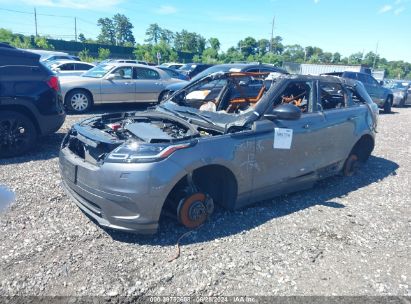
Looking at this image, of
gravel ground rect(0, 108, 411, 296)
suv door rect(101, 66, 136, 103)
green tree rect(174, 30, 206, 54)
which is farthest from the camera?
green tree rect(174, 30, 206, 54)

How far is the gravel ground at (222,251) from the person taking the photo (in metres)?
2.70

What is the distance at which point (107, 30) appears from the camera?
104188mm

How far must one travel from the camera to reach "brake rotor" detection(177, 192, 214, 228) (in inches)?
132

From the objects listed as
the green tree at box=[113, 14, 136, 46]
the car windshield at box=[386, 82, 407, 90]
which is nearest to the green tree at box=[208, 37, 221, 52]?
the green tree at box=[113, 14, 136, 46]

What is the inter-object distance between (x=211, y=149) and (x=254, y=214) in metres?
1.14

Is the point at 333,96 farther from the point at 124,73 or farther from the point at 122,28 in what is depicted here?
the point at 122,28

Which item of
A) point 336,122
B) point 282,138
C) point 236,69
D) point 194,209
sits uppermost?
point 236,69

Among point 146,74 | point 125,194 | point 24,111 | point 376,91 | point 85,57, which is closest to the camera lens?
point 125,194

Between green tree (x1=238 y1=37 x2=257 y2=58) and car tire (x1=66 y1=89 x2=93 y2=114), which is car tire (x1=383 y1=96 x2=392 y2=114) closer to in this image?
car tire (x1=66 y1=89 x2=93 y2=114)

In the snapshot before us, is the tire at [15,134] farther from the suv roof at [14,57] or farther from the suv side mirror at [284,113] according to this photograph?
the suv side mirror at [284,113]

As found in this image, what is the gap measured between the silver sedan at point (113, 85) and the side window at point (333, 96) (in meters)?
6.61

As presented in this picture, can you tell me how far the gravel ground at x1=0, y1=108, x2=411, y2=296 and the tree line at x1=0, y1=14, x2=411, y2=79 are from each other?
35433 mm

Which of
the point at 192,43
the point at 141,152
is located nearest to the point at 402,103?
the point at 141,152

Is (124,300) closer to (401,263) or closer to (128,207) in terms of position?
(128,207)
